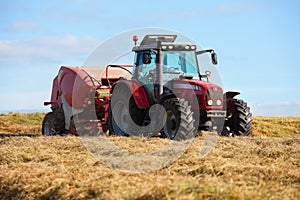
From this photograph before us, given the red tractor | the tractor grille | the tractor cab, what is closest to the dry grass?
the red tractor

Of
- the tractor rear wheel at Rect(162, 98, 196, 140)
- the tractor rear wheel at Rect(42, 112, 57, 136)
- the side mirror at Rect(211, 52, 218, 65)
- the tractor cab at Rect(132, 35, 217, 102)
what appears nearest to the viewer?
the tractor rear wheel at Rect(162, 98, 196, 140)

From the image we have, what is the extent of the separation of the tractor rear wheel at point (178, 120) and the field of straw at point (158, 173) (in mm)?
413

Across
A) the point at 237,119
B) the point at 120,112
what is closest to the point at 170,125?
the point at 237,119

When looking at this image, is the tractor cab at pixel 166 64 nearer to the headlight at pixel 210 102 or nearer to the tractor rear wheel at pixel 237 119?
the headlight at pixel 210 102

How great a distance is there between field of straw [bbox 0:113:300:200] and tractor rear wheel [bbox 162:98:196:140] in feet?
1.36

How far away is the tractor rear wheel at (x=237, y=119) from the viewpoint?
1132 cm

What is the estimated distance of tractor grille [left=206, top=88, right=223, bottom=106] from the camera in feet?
34.9

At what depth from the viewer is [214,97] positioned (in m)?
10.7

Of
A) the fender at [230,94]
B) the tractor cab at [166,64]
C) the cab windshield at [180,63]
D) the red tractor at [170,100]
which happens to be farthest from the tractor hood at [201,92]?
the fender at [230,94]

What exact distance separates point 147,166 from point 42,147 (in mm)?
2853

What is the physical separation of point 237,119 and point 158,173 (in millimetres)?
5128

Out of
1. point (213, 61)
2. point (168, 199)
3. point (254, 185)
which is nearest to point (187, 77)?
point (213, 61)

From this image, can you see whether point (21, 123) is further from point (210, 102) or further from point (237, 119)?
point (210, 102)

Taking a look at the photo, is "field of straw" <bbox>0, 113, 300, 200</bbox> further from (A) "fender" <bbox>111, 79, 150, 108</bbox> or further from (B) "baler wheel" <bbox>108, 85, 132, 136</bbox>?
(B) "baler wheel" <bbox>108, 85, 132, 136</bbox>
